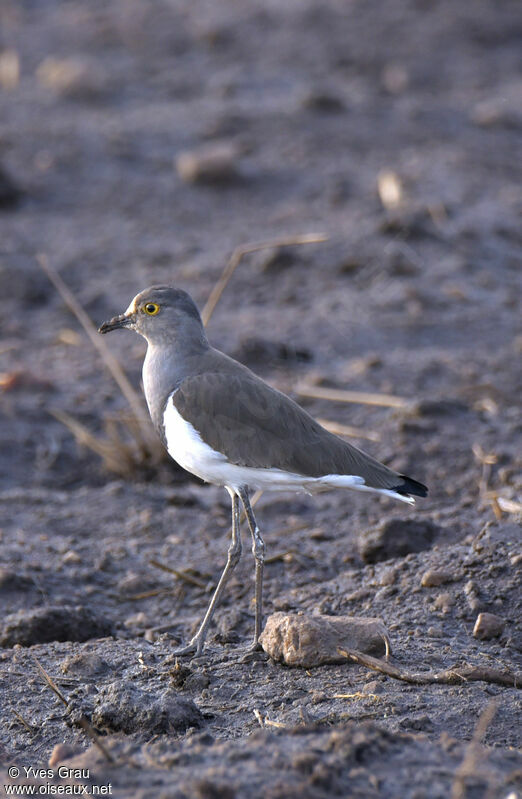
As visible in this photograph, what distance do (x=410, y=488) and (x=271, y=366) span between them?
11.1 feet

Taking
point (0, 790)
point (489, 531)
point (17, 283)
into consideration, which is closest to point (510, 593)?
point (489, 531)

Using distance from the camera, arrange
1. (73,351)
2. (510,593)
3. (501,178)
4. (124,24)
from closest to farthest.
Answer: (510,593) < (73,351) < (501,178) < (124,24)

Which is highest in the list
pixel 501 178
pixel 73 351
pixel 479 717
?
pixel 479 717

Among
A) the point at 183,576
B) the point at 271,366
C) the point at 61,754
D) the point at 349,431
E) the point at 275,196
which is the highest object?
the point at 61,754

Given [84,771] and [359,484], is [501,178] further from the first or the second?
[84,771]

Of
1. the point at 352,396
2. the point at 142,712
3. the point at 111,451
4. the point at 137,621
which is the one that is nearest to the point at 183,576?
the point at 137,621

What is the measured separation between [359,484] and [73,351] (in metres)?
4.13

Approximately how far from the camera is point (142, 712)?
12.7ft

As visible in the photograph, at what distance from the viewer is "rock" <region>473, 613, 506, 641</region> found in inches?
176

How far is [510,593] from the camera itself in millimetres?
4660

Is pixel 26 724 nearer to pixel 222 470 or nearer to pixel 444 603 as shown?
pixel 222 470

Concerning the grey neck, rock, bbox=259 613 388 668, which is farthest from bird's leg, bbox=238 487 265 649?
the grey neck

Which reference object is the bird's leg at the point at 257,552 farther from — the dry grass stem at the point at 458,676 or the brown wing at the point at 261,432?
the dry grass stem at the point at 458,676

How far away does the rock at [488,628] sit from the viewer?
4.47 m
